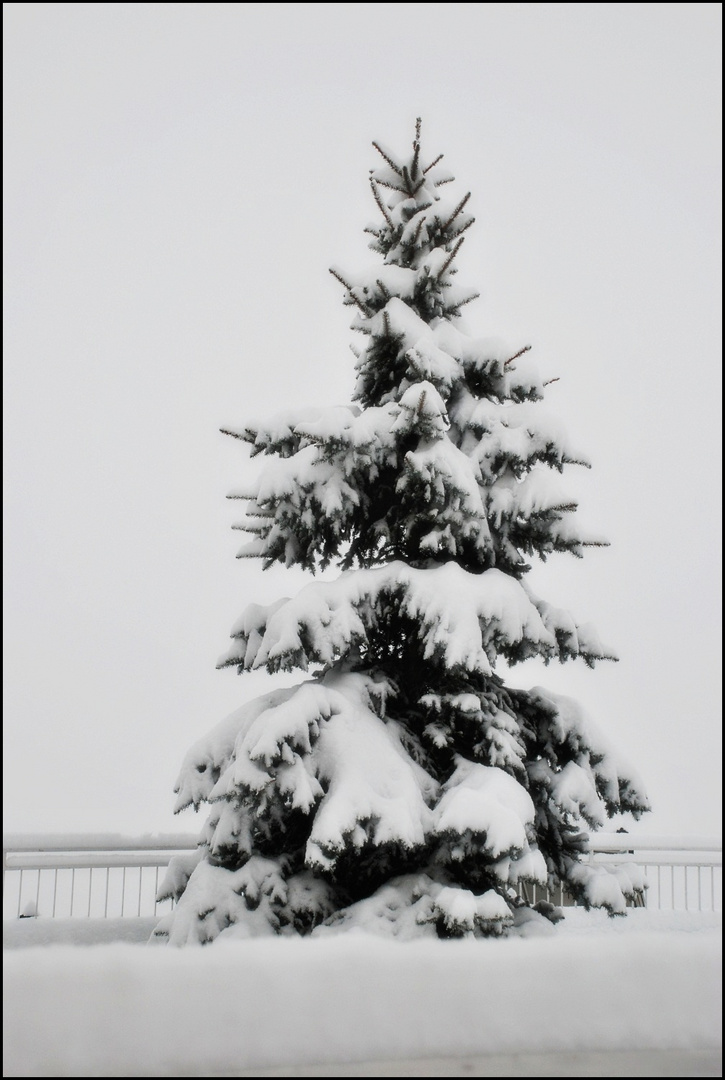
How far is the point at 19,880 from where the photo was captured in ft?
26.8

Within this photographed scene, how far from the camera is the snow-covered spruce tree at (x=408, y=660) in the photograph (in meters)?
5.45

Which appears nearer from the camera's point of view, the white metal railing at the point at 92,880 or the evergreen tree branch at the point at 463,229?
the evergreen tree branch at the point at 463,229

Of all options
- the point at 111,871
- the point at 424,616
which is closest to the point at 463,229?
the point at 424,616

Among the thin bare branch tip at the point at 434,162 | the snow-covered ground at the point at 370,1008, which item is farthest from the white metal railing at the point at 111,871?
the thin bare branch tip at the point at 434,162

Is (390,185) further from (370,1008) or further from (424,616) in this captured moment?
(370,1008)

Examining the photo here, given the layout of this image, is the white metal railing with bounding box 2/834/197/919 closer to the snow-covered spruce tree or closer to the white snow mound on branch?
the snow-covered spruce tree

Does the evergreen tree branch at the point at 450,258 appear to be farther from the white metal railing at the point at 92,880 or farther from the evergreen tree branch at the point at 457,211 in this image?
the white metal railing at the point at 92,880

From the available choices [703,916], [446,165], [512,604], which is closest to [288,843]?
[512,604]

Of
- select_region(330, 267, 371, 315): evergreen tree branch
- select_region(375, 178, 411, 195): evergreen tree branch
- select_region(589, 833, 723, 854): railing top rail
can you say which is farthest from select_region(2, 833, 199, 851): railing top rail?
select_region(375, 178, 411, 195): evergreen tree branch

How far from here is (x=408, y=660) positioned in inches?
279

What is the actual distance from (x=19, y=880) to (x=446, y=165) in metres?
7.92

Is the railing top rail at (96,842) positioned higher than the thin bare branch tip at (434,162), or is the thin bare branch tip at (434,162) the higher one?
the thin bare branch tip at (434,162)

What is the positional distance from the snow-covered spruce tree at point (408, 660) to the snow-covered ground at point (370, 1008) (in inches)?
126

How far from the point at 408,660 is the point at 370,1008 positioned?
5.26 meters
